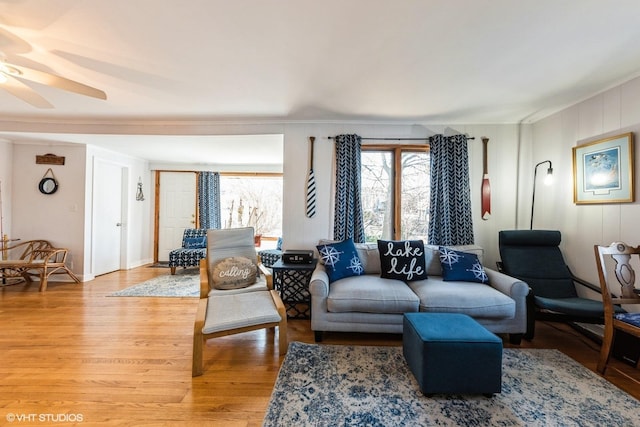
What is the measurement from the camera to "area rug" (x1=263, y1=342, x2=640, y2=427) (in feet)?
5.11

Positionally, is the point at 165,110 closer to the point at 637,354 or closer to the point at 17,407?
the point at 17,407

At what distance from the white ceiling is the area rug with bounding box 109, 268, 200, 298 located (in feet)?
8.12

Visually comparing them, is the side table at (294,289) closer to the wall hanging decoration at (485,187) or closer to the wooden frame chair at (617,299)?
the wall hanging decoration at (485,187)

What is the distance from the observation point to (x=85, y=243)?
14.3ft

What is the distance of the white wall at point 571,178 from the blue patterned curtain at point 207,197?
5.62 m

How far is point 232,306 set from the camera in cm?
228

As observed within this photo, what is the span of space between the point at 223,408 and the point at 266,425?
33cm

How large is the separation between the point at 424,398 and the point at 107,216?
5644mm

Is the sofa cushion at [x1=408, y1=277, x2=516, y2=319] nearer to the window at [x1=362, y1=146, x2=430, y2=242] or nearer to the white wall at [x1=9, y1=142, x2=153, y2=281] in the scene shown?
the window at [x1=362, y1=146, x2=430, y2=242]

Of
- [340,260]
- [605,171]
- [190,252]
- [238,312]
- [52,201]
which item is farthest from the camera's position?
[190,252]

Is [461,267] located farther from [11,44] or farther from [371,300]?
[11,44]

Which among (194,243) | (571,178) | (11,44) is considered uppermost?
(11,44)

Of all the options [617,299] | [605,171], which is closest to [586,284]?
[617,299]

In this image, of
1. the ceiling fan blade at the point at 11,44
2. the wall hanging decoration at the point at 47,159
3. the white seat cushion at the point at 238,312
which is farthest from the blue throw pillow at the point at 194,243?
the ceiling fan blade at the point at 11,44
